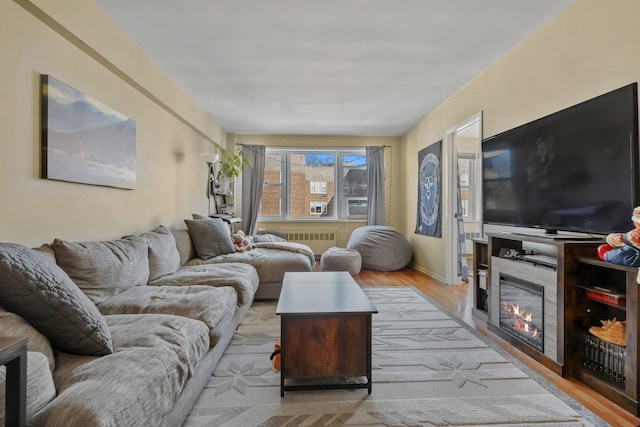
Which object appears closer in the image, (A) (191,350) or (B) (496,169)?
(A) (191,350)

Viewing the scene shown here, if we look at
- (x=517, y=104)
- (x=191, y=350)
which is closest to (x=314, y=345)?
(x=191, y=350)

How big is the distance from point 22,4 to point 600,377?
3.80 meters

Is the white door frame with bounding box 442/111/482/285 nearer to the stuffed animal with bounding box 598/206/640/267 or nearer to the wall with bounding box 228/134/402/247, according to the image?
the wall with bounding box 228/134/402/247

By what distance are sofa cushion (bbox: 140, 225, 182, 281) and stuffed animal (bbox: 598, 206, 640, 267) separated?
3.09 meters

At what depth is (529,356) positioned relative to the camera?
7.94 ft

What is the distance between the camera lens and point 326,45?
299cm

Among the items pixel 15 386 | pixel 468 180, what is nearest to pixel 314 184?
pixel 468 180

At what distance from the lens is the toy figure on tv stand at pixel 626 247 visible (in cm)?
171

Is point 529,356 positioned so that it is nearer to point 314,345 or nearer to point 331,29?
point 314,345

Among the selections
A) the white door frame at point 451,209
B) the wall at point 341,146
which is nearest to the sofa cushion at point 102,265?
the white door frame at point 451,209

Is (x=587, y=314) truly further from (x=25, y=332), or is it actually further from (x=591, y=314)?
(x=25, y=332)

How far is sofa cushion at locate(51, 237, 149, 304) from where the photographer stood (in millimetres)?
1999

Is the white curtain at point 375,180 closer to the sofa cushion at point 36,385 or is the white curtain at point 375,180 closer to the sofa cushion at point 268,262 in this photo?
the sofa cushion at point 268,262

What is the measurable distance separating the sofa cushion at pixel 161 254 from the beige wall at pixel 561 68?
329 cm
